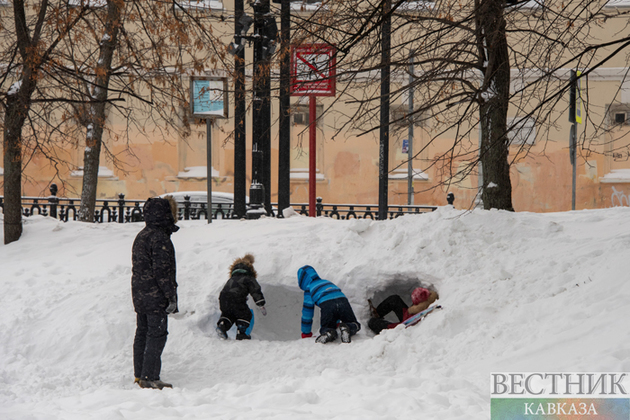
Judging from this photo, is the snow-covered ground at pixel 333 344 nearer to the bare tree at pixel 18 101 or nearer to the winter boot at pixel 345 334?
the winter boot at pixel 345 334

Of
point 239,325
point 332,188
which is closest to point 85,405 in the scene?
point 239,325

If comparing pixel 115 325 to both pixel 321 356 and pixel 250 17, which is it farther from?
pixel 250 17

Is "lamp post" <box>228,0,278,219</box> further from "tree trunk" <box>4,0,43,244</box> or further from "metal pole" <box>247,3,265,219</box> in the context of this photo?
"tree trunk" <box>4,0,43,244</box>

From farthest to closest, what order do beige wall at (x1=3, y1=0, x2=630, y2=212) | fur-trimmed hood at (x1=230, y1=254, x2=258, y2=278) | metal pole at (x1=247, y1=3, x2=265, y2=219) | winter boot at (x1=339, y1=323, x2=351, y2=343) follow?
beige wall at (x1=3, y1=0, x2=630, y2=212) → metal pole at (x1=247, y1=3, x2=265, y2=219) → fur-trimmed hood at (x1=230, y1=254, x2=258, y2=278) → winter boot at (x1=339, y1=323, x2=351, y2=343)

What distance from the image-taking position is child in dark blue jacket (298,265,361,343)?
21.0ft

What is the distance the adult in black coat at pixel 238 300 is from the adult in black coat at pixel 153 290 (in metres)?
1.51

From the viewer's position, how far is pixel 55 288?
752cm

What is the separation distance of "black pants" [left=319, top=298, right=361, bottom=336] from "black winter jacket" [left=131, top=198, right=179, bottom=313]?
2001 mm

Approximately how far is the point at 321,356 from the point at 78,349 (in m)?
2.60

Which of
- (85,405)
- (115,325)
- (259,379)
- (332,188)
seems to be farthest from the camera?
(332,188)

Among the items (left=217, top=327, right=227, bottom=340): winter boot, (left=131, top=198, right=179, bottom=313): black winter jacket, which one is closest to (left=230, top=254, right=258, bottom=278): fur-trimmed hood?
(left=217, top=327, right=227, bottom=340): winter boot

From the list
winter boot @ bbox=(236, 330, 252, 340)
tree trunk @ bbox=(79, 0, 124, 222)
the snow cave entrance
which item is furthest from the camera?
tree trunk @ bbox=(79, 0, 124, 222)

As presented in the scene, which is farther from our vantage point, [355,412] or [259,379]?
[259,379]

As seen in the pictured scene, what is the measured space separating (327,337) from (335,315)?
27 centimetres
